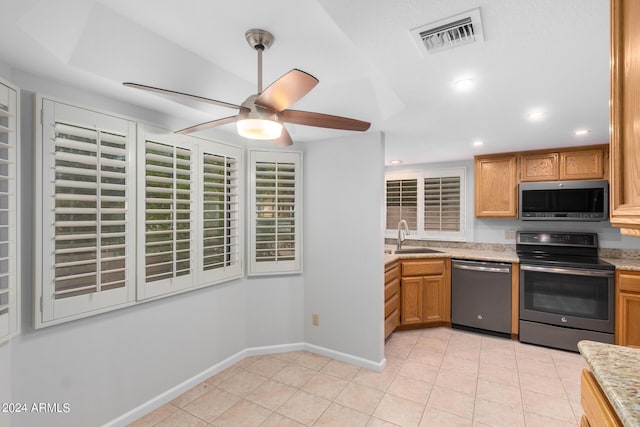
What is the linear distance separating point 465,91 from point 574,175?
2516 millimetres

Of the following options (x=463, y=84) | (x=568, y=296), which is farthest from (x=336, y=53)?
(x=568, y=296)

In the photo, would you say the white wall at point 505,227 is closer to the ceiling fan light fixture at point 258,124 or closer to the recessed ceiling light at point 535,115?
the recessed ceiling light at point 535,115

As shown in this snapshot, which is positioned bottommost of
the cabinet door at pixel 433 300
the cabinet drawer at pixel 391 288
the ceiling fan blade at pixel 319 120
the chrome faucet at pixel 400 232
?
the cabinet door at pixel 433 300

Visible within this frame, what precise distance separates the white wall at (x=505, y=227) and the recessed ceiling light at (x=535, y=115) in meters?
1.81

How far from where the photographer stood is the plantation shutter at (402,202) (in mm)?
4613

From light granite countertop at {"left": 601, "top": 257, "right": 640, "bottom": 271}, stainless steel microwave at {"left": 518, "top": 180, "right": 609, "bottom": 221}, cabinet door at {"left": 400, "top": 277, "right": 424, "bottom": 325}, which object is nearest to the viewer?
light granite countertop at {"left": 601, "top": 257, "right": 640, "bottom": 271}

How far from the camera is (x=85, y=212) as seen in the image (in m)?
1.82

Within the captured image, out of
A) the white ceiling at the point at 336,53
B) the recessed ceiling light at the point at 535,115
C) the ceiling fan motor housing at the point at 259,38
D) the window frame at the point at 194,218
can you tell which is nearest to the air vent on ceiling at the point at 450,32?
the white ceiling at the point at 336,53

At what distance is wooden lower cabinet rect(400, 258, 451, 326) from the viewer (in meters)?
3.72

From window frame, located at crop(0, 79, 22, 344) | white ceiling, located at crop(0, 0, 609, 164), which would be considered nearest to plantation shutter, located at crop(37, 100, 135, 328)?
window frame, located at crop(0, 79, 22, 344)

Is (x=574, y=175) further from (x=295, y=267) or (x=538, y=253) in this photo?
(x=295, y=267)

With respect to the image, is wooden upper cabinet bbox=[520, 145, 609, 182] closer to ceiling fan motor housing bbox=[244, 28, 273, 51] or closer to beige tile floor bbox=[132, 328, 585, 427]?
beige tile floor bbox=[132, 328, 585, 427]

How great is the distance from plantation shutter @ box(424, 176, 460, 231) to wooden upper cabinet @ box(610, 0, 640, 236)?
3.46 m

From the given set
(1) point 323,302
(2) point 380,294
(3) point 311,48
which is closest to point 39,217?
(3) point 311,48
